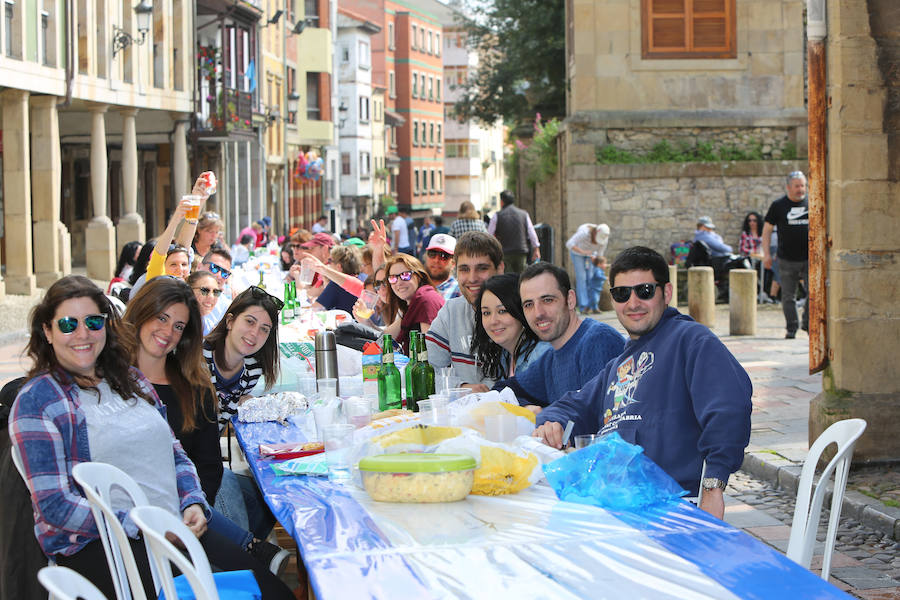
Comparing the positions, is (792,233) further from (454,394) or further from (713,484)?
(713,484)

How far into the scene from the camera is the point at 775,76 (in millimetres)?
22562

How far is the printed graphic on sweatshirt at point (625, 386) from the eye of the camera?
14.7 feet

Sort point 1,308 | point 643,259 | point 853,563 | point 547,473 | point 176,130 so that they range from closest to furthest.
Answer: point 547,473 < point 643,259 < point 853,563 < point 1,308 < point 176,130

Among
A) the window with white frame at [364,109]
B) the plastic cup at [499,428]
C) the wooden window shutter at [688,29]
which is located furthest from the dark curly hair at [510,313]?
the window with white frame at [364,109]

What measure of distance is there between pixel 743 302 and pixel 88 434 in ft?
38.3

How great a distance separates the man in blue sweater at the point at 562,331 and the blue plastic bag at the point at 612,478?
1.52 meters

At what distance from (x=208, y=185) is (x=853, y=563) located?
17.0 feet

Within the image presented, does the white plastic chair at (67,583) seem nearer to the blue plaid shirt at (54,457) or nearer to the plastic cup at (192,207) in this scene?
the blue plaid shirt at (54,457)

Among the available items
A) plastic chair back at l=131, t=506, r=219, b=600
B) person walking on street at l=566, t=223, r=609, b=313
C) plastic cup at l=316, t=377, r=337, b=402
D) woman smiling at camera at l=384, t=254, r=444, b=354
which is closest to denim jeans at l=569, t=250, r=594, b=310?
person walking on street at l=566, t=223, r=609, b=313

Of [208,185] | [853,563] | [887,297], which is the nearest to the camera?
[853,563]

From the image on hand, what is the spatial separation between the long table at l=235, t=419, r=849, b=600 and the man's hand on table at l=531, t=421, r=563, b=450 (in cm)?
62

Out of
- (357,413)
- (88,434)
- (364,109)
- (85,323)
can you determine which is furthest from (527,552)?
(364,109)

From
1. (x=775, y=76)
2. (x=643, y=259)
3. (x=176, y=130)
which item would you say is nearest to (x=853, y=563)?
(x=643, y=259)

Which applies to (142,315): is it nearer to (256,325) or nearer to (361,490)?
(256,325)
